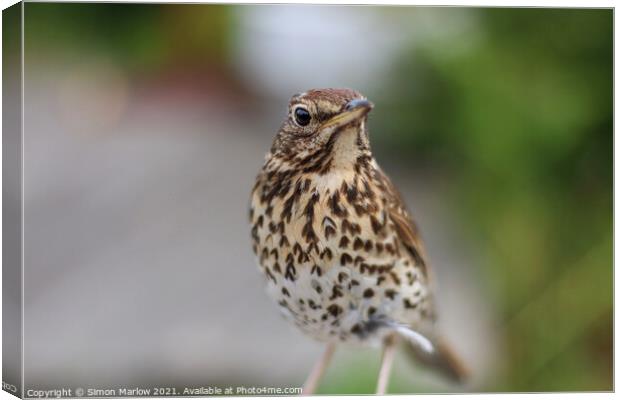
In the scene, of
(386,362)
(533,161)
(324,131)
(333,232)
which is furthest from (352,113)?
(533,161)

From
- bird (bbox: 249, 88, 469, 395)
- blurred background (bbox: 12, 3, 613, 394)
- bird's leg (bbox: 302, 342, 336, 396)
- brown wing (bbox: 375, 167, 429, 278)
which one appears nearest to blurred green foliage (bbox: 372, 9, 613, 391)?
blurred background (bbox: 12, 3, 613, 394)

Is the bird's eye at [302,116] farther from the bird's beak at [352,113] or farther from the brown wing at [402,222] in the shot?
the brown wing at [402,222]

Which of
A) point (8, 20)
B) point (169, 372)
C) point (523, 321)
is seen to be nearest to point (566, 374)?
point (523, 321)

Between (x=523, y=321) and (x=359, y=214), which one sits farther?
(x=523, y=321)

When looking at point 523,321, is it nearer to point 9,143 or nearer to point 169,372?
point 169,372

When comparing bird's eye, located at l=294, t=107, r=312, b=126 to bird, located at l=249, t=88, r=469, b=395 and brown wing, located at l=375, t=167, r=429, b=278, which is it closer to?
bird, located at l=249, t=88, r=469, b=395

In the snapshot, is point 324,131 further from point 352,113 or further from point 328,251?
point 328,251

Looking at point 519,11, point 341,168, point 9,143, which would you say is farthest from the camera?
point 519,11

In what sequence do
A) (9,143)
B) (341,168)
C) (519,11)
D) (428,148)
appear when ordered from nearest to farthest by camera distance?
(341,168), (9,143), (519,11), (428,148)
